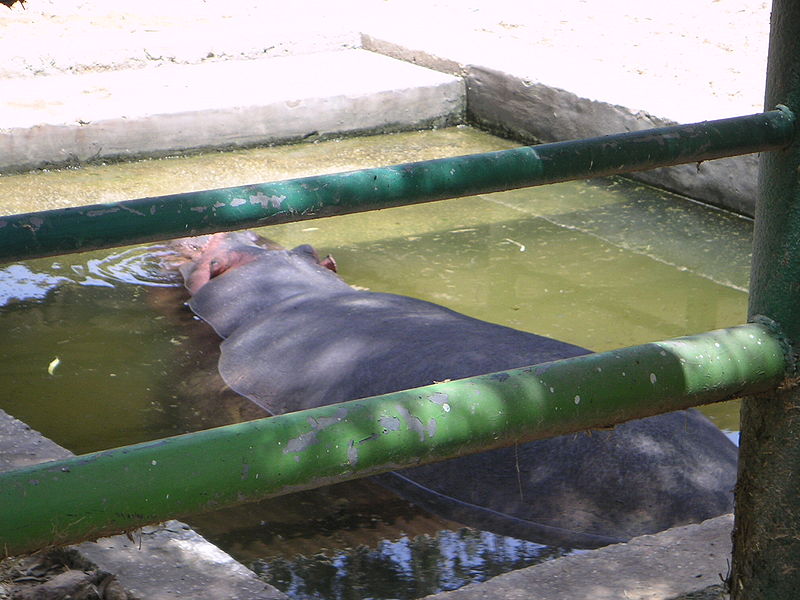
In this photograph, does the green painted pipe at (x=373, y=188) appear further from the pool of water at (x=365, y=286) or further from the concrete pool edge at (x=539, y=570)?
the pool of water at (x=365, y=286)

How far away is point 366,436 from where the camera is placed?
0.90 metres

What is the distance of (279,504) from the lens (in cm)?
269

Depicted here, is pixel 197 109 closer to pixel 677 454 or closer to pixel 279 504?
pixel 279 504

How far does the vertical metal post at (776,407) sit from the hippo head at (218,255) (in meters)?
3.10

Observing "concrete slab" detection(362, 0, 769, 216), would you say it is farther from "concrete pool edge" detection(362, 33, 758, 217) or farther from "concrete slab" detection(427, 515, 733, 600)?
"concrete slab" detection(427, 515, 733, 600)

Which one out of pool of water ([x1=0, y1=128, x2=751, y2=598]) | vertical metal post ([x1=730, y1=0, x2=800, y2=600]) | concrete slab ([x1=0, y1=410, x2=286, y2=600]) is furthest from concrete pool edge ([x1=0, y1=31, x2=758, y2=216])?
vertical metal post ([x1=730, y1=0, x2=800, y2=600])

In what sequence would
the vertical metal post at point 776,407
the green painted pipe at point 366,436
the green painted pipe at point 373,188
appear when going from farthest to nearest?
the vertical metal post at point 776,407 → the green painted pipe at point 373,188 → the green painted pipe at point 366,436

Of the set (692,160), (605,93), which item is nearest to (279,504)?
(692,160)

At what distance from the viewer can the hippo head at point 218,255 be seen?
4309mm

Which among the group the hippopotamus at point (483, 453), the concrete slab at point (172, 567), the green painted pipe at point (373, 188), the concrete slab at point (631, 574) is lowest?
the hippopotamus at point (483, 453)

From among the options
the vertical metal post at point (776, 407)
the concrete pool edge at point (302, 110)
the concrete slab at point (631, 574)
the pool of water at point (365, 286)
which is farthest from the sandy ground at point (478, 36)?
the vertical metal post at point (776, 407)

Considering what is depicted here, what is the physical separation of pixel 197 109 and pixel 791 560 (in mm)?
5098

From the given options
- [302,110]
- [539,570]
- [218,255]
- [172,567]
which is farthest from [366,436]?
[302,110]

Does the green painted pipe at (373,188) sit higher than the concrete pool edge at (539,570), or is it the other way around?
the green painted pipe at (373,188)
